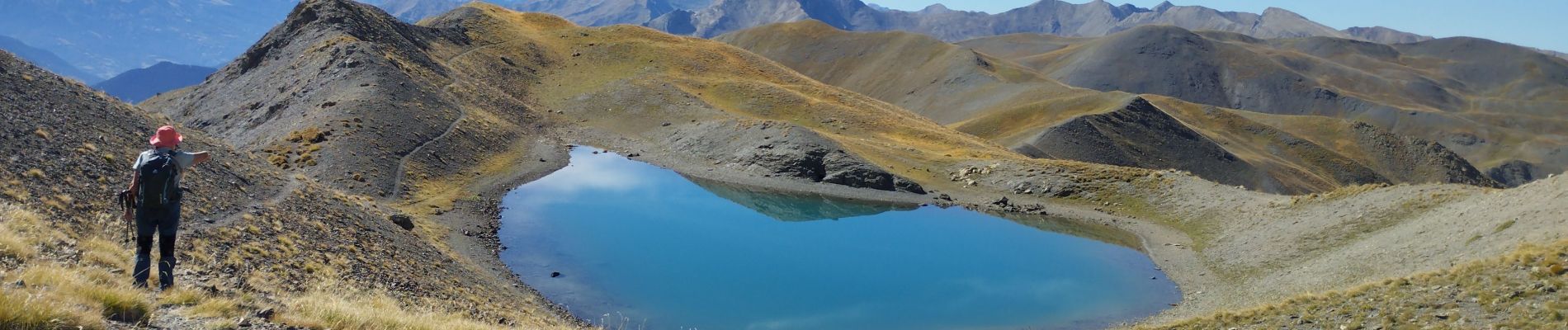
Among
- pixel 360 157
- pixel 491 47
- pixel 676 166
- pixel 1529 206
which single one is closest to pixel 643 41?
pixel 491 47

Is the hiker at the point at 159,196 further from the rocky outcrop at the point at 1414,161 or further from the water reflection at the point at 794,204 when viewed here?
the rocky outcrop at the point at 1414,161

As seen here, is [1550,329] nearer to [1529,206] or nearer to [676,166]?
[1529,206]

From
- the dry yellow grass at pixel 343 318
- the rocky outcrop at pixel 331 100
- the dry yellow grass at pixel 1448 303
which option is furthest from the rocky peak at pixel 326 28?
the dry yellow grass at pixel 1448 303

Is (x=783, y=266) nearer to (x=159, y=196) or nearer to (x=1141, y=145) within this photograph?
(x=159, y=196)

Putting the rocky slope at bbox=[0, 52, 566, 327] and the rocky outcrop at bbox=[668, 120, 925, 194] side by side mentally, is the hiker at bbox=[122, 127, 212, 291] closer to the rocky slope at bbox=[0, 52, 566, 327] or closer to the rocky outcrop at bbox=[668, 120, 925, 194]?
the rocky slope at bbox=[0, 52, 566, 327]

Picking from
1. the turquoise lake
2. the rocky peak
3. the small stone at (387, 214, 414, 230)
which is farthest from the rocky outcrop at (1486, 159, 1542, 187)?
the small stone at (387, 214, 414, 230)

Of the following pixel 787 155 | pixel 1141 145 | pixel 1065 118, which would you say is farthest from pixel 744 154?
pixel 1065 118
